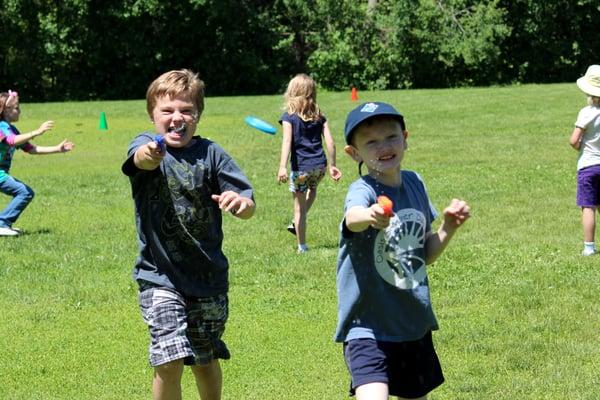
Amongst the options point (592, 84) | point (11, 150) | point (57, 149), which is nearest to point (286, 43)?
point (11, 150)

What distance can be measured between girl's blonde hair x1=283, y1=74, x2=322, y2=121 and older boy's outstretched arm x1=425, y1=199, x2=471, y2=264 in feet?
18.6

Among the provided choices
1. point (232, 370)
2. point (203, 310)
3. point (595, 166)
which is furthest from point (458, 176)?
point (203, 310)

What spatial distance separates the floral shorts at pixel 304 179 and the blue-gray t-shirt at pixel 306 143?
0.04 m

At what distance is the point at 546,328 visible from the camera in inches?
274

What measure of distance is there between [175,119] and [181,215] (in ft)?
1.54

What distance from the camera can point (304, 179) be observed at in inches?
398

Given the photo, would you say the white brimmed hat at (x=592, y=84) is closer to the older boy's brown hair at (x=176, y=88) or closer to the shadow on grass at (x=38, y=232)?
the older boy's brown hair at (x=176, y=88)

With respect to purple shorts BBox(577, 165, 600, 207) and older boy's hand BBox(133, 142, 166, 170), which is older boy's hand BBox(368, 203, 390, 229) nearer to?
older boy's hand BBox(133, 142, 166, 170)

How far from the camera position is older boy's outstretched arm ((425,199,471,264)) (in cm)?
416

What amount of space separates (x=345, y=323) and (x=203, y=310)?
0.86 meters

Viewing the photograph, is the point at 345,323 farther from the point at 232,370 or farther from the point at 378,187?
the point at 232,370

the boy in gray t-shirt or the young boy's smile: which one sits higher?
the young boy's smile

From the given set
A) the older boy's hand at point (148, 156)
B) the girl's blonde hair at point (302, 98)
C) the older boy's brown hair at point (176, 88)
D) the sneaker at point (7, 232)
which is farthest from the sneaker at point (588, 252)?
the sneaker at point (7, 232)

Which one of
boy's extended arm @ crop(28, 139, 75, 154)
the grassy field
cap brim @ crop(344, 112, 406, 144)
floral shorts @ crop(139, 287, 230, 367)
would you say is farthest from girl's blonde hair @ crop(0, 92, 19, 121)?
cap brim @ crop(344, 112, 406, 144)
